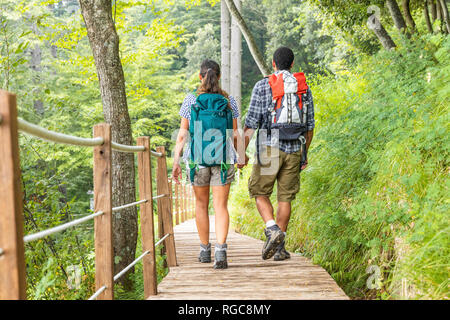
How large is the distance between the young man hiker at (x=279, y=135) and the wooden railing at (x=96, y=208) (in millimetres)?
1012

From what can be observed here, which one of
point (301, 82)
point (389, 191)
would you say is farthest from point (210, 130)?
point (389, 191)

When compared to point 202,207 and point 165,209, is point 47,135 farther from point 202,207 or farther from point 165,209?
point 165,209

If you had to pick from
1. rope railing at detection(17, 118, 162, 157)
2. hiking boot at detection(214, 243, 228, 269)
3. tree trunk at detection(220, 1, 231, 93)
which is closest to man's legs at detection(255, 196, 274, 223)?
hiking boot at detection(214, 243, 228, 269)

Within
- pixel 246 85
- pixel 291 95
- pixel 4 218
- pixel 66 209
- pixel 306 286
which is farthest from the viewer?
pixel 246 85

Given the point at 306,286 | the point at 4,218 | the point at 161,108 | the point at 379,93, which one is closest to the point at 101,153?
the point at 4,218

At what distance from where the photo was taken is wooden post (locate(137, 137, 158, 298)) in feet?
11.5

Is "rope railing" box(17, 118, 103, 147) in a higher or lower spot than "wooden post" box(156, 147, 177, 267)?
higher

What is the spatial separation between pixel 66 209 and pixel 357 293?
2929mm

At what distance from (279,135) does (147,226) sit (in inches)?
60.9

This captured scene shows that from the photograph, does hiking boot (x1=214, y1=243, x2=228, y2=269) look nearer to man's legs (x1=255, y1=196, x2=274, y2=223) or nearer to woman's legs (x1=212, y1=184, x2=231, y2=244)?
woman's legs (x1=212, y1=184, x2=231, y2=244)

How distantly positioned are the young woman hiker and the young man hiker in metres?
0.30

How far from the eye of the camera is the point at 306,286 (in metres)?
3.53

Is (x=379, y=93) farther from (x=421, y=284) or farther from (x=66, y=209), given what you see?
(x=66, y=209)

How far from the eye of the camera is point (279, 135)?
4426mm
